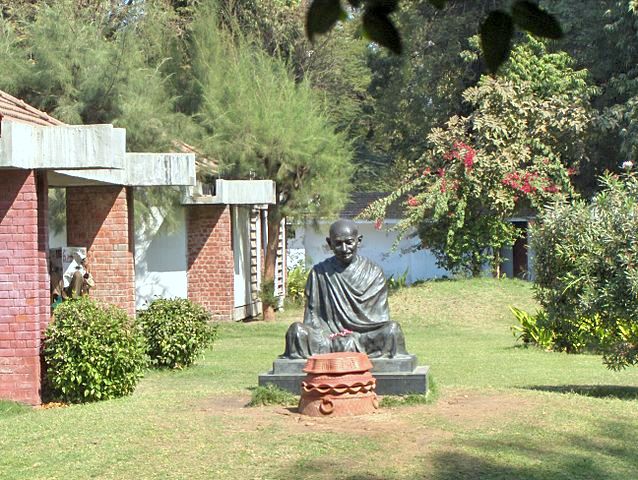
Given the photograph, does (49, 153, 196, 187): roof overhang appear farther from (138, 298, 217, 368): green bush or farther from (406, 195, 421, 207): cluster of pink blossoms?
(406, 195, 421, 207): cluster of pink blossoms

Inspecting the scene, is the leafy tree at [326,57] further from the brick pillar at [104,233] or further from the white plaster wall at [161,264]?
the brick pillar at [104,233]

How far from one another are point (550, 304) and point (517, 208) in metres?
16.2

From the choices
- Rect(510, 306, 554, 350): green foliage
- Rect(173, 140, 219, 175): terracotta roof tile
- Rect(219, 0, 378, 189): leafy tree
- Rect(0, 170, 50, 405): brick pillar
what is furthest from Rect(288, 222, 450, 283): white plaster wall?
Rect(0, 170, 50, 405): brick pillar

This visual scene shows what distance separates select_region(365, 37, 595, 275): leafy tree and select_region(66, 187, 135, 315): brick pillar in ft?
42.2

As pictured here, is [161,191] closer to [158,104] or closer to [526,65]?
[158,104]

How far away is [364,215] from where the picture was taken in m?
29.1

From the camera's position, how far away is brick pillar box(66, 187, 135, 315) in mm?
15805

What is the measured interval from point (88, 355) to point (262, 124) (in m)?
13.0

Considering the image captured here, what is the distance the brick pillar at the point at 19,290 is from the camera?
1245cm

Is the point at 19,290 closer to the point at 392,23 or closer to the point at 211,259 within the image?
the point at 392,23

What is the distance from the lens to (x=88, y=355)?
41.0ft

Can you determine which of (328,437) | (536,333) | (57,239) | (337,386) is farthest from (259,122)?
(328,437)

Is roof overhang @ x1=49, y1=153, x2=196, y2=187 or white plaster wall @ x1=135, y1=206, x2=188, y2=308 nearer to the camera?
roof overhang @ x1=49, y1=153, x2=196, y2=187

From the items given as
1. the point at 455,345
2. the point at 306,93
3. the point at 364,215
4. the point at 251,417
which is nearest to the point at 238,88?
the point at 306,93
